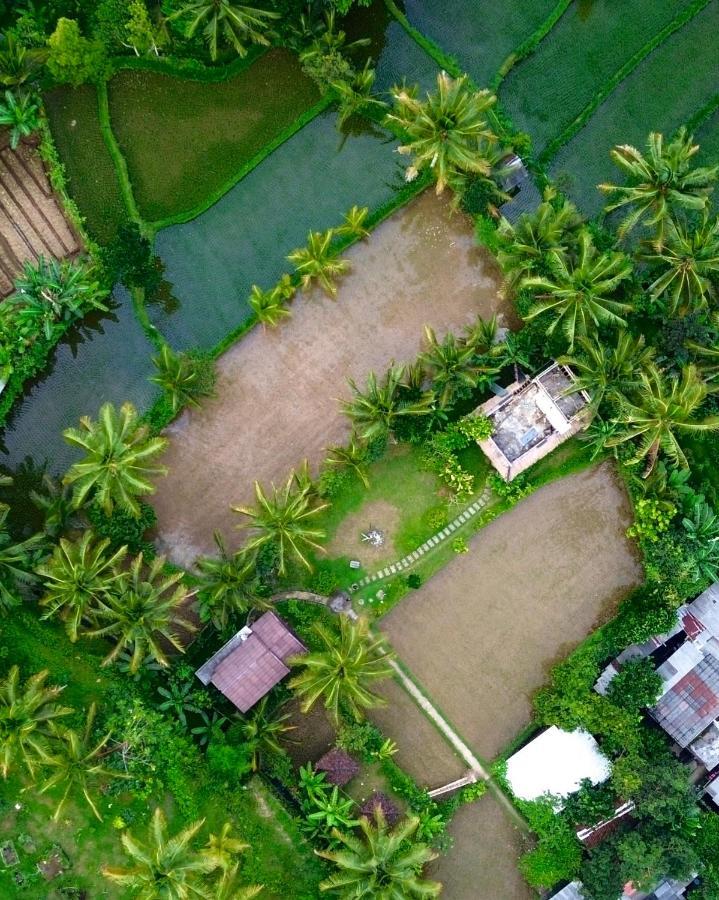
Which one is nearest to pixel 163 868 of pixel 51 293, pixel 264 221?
pixel 51 293

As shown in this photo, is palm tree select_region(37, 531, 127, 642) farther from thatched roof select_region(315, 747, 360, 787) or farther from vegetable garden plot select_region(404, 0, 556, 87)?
vegetable garden plot select_region(404, 0, 556, 87)

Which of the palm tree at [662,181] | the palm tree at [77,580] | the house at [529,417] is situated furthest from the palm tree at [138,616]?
the palm tree at [662,181]

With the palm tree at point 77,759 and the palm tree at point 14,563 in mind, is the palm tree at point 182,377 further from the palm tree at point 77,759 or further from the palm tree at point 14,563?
the palm tree at point 77,759

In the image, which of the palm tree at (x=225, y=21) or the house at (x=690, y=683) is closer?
the palm tree at (x=225, y=21)

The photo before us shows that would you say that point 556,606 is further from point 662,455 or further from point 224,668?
point 224,668

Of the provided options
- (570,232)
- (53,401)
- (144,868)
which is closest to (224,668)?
(144,868)

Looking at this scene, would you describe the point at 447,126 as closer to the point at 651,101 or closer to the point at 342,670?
the point at 651,101
